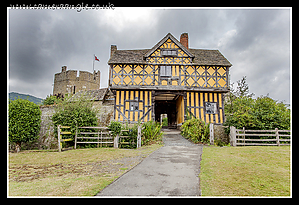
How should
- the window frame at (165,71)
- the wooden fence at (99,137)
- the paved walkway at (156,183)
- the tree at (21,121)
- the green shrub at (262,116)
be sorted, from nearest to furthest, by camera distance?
the paved walkway at (156,183)
the wooden fence at (99,137)
the green shrub at (262,116)
the tree at (21,121)
the window frame at (165,71)

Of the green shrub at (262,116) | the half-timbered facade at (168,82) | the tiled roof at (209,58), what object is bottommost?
the green shrub at (262,116)

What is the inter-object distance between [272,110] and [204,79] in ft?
19.8

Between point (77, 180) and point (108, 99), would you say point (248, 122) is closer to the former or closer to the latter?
point (77, 180)

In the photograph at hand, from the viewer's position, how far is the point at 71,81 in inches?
1163

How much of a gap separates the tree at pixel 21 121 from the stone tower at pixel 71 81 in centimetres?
1926

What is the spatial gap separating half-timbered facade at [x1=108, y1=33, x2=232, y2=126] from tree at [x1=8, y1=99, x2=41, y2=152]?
5.83 meters

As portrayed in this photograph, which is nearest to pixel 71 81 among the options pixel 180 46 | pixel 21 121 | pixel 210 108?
pixel 21 121

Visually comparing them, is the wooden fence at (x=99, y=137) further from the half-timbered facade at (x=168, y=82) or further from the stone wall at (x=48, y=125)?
the half-timbered facade at (x=168, y=82)

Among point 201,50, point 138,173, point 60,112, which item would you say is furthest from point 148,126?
point 201,50

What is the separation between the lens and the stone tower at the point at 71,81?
96.7 ft

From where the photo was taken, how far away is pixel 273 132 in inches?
370

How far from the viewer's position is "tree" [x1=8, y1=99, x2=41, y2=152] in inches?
391

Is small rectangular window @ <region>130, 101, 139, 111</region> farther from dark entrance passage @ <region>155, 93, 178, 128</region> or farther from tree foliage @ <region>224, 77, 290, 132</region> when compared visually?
tree foliage @ <region>224, 77, 290, 132</region>

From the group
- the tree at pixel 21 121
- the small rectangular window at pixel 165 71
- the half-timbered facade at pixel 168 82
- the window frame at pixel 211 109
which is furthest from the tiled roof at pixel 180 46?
the tree at pixel 21 121
